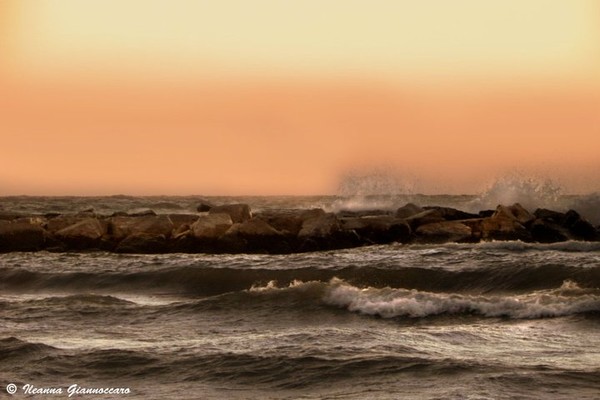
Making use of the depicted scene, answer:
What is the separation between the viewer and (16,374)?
11.3m

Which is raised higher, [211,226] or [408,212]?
[408,212]

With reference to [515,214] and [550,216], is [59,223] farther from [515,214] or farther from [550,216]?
[550,216]

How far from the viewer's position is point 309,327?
49.3ft

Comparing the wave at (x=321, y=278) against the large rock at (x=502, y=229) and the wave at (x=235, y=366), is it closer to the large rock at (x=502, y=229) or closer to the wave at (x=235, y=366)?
the large rock at (x=502, y=229)

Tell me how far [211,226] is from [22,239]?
5.85 metres

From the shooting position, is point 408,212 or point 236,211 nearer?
point 236,211

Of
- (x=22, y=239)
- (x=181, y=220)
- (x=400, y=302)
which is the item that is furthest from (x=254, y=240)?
(x=400, y=302)

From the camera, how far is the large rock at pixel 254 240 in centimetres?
2764

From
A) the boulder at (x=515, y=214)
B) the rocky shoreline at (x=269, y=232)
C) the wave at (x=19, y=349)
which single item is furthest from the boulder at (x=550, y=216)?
the wave at (x=19, y=349)

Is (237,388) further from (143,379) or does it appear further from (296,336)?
(296,336)

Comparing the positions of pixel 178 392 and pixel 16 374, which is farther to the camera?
pixel 16 374

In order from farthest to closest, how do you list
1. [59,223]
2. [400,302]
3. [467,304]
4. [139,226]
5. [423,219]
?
[59,223] → [423,219] → [139,226] → [467,304] → [400,302]

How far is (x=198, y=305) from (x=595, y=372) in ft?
27.2

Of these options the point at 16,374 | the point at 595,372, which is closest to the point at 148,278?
the point at 16,374
